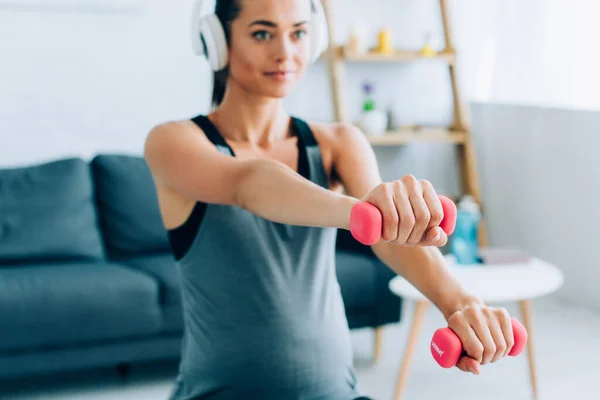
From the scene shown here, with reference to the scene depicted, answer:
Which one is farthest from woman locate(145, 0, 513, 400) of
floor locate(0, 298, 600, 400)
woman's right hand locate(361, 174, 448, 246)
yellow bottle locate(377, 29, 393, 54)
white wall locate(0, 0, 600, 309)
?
yellow bottle locate(377, 29, 393, 54)

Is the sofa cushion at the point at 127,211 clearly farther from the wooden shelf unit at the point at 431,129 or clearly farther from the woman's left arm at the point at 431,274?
the woman's left arm at the point at 431,274

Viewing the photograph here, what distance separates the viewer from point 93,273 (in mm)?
2639

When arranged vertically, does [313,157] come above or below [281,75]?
below

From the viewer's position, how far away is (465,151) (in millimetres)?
4066

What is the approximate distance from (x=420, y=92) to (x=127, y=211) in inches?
73.4

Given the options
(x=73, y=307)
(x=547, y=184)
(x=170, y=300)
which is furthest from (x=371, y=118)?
(x=73, y=307)

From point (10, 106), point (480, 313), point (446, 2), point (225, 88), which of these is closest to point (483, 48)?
point (446, 2)

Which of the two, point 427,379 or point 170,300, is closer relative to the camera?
point 170,300

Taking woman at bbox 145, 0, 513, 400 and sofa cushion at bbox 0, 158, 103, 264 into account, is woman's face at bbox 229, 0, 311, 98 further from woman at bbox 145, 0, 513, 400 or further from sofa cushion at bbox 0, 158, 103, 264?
sofa cushion at bbox 0, 158, 103, 264

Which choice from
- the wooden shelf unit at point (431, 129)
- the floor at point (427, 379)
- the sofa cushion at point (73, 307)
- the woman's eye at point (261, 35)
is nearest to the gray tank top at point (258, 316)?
the woman's eye at point (261, 35)

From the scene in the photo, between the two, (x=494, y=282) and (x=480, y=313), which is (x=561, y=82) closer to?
(x=494, y=282)

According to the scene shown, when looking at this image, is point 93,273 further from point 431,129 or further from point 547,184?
point 547,184

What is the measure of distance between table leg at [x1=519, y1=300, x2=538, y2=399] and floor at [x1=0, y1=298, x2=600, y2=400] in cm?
6

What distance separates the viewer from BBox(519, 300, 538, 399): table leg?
2.54 metres
